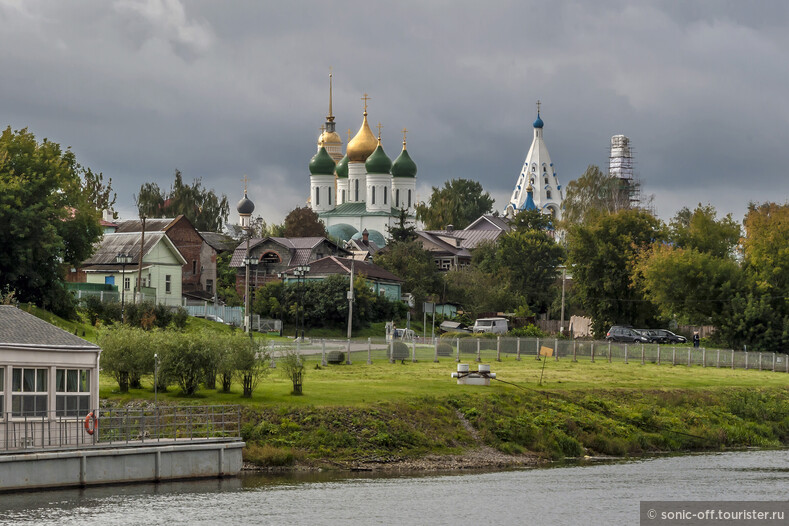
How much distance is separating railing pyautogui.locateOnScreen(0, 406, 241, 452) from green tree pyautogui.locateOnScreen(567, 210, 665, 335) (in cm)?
5796

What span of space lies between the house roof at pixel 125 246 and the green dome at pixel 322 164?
7175cm

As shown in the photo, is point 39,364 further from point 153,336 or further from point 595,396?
point 595,396

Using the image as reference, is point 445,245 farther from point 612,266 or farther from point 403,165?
point 612,266

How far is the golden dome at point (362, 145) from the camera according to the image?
556 ft

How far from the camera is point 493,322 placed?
101000mm

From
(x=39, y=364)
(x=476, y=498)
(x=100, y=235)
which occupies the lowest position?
(x=476, y=498)

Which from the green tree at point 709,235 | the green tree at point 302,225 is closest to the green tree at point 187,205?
the green tree at point 302,225

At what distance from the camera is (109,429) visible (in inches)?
1492

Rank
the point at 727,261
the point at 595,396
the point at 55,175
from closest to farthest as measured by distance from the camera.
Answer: the point at 595,396
the point at 55,175
the point at 727,261

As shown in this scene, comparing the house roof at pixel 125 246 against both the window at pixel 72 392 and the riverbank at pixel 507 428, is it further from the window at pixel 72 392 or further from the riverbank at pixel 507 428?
the window at pixel 72 392

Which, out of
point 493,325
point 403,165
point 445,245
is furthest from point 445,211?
point 493,325

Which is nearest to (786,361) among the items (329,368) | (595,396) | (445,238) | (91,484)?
(595,396)

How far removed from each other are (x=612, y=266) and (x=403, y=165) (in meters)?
73.4

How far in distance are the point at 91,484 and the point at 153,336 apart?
38.7 ft
